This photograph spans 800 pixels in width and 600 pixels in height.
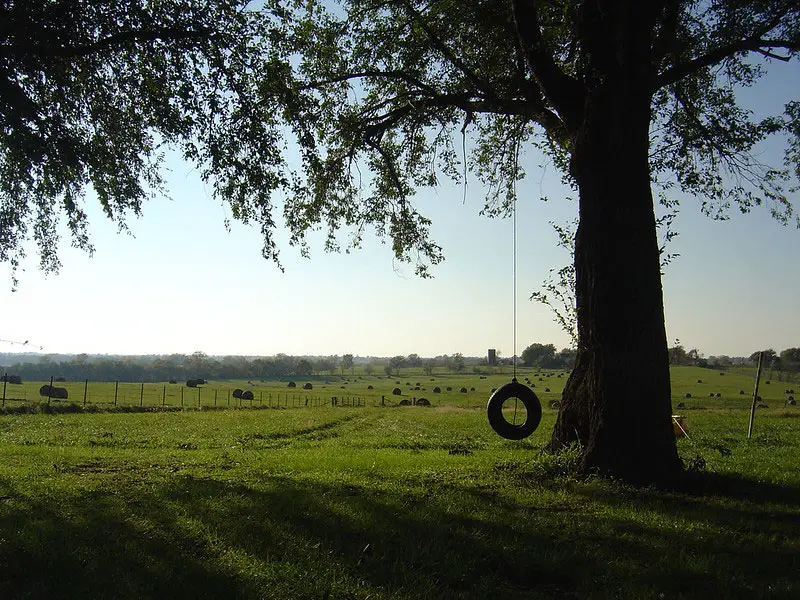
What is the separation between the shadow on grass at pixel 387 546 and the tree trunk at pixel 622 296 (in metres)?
1.08

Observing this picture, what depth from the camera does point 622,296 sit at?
8.95 meters

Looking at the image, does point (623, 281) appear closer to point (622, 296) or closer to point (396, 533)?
point (622, 296)

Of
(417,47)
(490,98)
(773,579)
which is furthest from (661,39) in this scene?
(773,579)

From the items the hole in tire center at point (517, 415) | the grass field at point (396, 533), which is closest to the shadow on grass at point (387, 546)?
the grass field at point (396, 533)

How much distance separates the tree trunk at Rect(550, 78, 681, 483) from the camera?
28.7ft

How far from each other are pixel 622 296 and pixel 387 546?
5437 mm

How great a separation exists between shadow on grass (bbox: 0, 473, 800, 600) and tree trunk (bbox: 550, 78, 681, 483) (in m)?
1.08

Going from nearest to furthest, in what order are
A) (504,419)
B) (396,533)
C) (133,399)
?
(396,533), (504,419), (133,399)

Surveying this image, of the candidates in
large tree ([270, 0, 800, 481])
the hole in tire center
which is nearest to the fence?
the hole in tire center

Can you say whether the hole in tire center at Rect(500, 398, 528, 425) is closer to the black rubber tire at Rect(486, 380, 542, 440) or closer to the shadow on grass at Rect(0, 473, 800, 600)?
the black rubber tire at Rect(486, 380, 542, 440)

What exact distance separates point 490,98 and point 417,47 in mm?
2295

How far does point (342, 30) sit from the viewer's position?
13.6 metres

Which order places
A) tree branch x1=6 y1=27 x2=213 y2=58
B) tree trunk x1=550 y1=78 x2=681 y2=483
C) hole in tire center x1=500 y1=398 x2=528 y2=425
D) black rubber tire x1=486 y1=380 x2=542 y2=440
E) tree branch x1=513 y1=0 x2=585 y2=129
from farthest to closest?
hole in tire center x1=500 y1=398 x2=528 y2=425, black rubber tire x1=486 y1=380 x2=542 y2=440, tree branch x1=513 y1=0 x2=585 y2=129, tree branch x1=6 y1=27 x2=213 y2=58, tree trunk x1=550 y1=78 x2=681 y2=483

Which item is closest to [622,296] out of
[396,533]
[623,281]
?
[623,281]
